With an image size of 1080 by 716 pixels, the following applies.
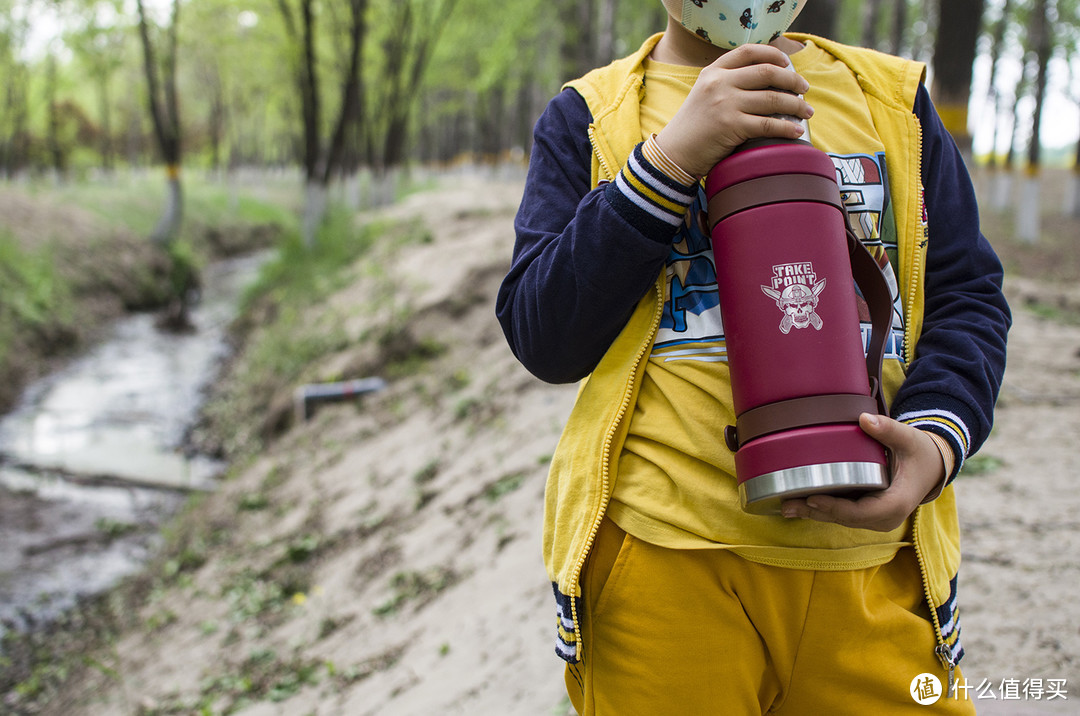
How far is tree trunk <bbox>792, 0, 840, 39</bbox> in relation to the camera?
4.64 m

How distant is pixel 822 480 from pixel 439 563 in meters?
3.71

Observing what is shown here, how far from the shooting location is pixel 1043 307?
719 cm

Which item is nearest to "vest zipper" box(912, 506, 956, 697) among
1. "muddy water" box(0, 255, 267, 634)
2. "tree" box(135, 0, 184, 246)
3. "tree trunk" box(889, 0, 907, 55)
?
"muddy water" box(0, 255, 267, 634)

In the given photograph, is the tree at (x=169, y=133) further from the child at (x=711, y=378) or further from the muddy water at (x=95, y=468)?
the child at (x=711, y=378)

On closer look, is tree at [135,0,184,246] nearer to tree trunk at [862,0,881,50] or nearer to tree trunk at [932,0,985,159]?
tree trunk at [862,0,881,50]

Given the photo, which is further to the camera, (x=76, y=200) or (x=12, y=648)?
(x=76, y=200)

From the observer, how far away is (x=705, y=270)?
125 cm

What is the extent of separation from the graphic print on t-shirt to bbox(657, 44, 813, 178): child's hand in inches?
5.7

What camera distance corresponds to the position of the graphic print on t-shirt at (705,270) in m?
1.24

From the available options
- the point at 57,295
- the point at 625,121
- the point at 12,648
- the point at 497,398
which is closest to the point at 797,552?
the point at 625,121

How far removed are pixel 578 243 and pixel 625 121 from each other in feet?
0.89

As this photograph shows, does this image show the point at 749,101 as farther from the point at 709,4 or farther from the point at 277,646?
Result: the point at 277,646

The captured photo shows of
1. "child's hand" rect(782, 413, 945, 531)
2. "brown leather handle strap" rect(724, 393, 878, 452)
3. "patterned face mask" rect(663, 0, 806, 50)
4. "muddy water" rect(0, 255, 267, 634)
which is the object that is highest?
"patterned face mask" rect(663, 0, 806, 50)

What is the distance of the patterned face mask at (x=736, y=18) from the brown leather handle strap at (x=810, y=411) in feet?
1.84
